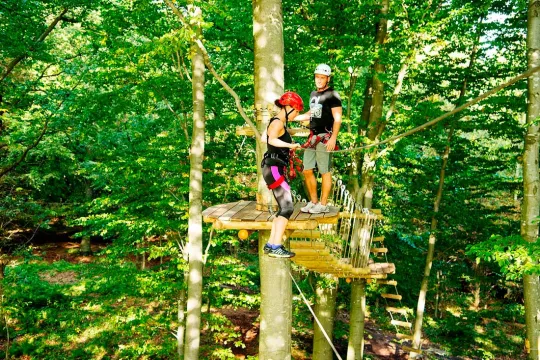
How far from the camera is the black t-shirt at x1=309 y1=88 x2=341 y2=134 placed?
402cm

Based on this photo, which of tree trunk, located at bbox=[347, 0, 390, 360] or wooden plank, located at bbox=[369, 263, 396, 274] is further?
tree trunk, located at bbox=[347, 0, 390, 360]

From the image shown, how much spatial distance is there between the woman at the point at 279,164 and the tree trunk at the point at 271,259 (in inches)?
6.6

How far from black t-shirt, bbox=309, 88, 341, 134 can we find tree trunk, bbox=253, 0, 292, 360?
754 millimetres

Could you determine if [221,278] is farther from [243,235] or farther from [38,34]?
[38,34]

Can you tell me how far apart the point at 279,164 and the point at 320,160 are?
81 centimetres

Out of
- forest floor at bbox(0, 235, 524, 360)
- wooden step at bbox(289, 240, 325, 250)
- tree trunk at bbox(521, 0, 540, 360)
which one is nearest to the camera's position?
wooden step at bbox(289, 240, 325, 250)

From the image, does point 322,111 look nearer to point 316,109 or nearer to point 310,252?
point 316,109

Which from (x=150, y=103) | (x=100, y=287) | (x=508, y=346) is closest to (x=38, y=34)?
(x=150, y=103)

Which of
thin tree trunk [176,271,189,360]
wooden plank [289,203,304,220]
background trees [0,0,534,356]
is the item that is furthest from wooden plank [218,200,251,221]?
thin tree trunk [176,271,189,360]

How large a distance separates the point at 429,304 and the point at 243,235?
16.2m

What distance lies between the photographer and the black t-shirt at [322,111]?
13.2 feet

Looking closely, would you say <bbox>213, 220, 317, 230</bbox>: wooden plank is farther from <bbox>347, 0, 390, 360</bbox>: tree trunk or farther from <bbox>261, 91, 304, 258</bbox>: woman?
<bbox>347, 0, 390, 360</bbox>: tree trunk

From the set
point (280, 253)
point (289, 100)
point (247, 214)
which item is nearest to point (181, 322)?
point (247, 214)

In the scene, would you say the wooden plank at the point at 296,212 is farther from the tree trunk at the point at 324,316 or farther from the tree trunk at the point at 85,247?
the tree trunk at the point at 85,247
